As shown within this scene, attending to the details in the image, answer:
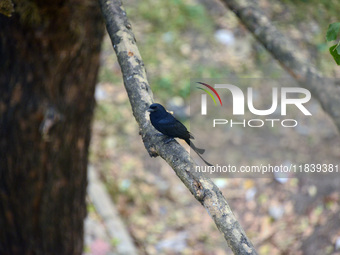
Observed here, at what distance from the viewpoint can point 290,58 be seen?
7.26 feet

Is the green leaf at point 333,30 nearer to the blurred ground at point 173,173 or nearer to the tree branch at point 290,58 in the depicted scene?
the tree branch at point 290,58

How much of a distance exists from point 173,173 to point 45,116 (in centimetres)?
205

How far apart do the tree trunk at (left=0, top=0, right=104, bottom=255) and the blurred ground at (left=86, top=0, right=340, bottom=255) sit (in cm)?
105

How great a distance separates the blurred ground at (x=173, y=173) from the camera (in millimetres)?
3674

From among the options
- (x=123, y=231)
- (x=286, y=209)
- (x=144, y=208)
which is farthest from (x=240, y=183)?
(x=123, y=231)

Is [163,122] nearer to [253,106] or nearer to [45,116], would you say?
[45,116]

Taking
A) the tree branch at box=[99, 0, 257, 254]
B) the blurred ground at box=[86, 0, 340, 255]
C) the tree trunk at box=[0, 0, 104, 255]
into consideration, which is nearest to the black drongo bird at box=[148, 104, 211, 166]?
the tree branch at box=[99, 0, 257, 254]

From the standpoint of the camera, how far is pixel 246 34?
5.41 meters

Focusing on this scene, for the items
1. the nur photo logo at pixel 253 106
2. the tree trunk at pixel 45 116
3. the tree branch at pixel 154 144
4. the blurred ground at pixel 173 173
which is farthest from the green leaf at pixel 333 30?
the nur photo logo at pixel 253 106

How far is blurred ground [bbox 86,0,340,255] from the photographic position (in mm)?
3674

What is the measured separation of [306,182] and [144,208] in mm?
1513

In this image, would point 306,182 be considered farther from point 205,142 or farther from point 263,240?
point 205,142

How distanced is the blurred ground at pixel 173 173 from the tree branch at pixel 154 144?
7.36ft

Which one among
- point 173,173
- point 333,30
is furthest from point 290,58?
point 173,173
